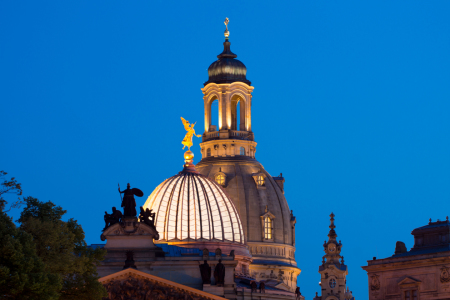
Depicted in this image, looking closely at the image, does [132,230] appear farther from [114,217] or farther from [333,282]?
[333,282]

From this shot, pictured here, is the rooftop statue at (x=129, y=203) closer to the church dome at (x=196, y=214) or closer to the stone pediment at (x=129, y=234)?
the stone pediment at (x=129, y=234)

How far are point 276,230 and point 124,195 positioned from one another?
42914 mm

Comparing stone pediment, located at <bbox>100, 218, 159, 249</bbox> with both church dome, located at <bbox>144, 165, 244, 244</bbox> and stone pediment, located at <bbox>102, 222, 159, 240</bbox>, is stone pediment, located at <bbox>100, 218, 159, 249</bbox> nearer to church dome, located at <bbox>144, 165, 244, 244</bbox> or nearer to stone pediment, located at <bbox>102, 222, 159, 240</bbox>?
stone pediment, located at <bbox>102, 222, 159, 240</bbox>

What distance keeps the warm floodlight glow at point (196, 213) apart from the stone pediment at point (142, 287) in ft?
69.8

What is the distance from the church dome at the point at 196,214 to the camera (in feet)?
472

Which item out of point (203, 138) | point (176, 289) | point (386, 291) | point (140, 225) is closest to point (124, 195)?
point (140, 225)

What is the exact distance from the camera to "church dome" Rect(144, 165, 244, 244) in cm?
14388

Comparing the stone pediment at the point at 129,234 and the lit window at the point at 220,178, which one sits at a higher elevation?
the lit window at the point at 220,178

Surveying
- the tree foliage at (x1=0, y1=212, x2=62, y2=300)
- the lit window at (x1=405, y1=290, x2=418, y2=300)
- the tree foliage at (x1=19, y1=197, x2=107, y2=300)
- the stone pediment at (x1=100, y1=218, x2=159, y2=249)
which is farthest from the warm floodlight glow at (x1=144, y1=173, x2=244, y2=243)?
the tree foliage at (x1=0, y1=212, x2=62, y2=300)

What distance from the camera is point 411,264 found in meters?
127

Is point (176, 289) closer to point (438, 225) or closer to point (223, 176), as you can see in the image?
point (438, 225)

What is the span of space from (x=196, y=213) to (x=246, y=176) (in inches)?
1065

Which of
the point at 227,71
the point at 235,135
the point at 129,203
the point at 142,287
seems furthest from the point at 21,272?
the point at 227,71

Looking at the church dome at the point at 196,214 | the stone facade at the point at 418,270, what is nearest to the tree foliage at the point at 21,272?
the stone facade at the point at 418,270
